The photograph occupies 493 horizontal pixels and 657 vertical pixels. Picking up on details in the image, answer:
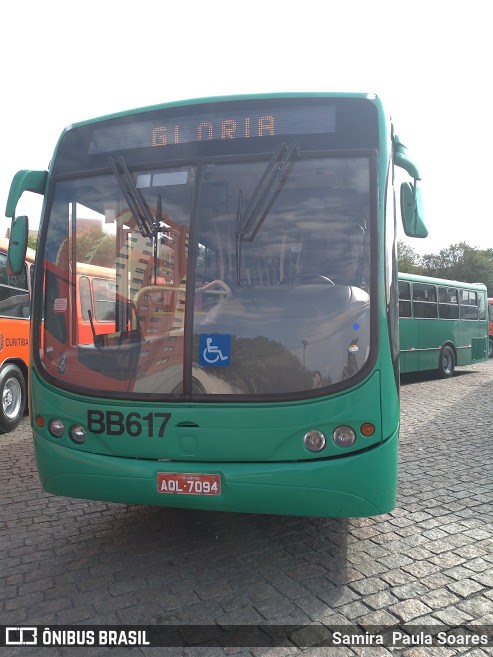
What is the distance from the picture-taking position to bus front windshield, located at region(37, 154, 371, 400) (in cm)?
366

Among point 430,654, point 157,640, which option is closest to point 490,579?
point 430,654

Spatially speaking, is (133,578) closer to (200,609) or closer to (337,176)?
(200,609)

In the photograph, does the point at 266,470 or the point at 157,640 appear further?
the point at 266,470

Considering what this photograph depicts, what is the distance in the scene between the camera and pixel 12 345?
29.2 ft

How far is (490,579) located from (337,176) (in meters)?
2.77

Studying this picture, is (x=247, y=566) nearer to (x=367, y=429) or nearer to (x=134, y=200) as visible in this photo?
(x=367, y=429)

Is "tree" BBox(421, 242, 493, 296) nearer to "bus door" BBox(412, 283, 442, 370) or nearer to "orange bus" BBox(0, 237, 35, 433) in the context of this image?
"bus door" BBox(412, 283, 442, 370)

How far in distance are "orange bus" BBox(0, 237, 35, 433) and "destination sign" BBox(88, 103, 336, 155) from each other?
16.2ft

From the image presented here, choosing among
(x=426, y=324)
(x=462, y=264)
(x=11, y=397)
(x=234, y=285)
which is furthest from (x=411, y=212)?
(x=462, y=264)

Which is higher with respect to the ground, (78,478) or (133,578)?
(78,478)

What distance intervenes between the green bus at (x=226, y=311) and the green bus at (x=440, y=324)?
35.9ft

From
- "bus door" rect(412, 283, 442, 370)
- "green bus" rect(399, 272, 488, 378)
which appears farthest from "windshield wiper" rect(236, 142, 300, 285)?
"bus door" rect(412, 283, 442, 370)

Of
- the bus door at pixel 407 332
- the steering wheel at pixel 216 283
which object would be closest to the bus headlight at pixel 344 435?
the steering wheel at pixel 216 283

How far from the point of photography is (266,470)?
3.52m
